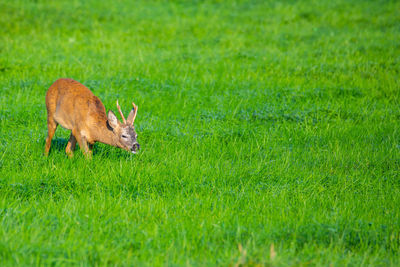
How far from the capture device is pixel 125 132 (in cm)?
627

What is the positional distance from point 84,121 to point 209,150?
1746mm

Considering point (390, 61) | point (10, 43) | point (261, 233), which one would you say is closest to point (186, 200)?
point (261, 233)

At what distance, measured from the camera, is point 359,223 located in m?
4.88

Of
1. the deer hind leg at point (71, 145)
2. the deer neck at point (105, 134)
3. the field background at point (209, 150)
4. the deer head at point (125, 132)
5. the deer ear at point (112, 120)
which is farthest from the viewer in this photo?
the deer hind leg at point (71, 145)

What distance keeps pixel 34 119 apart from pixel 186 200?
3602 millimetres

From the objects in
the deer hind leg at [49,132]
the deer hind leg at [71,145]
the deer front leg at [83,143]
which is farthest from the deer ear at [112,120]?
the deer hind leg at [49,132]

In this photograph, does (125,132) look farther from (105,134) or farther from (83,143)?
(83,143)

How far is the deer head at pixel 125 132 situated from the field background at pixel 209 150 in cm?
23

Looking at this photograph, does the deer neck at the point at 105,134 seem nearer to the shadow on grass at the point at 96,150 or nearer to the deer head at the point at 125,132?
the deer head at the point at 125,132

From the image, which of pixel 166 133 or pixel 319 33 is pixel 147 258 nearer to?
pixel 166 133

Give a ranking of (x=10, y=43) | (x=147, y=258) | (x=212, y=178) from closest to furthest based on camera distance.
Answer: (x=147, y=258)
(x=212, y=178)
(x=10, y=43)

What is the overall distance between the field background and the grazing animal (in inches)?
10.0

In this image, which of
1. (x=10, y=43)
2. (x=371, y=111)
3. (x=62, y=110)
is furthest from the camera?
(x=10, y=43)

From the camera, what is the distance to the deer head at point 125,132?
6242 millimetres
